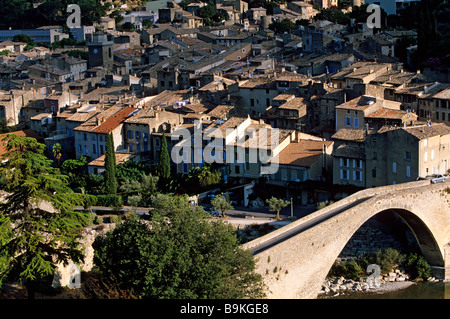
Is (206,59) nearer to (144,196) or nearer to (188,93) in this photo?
(188,93)

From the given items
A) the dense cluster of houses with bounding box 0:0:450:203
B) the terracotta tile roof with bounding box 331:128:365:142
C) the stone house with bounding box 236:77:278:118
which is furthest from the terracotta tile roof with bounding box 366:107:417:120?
the stone house with bounding box 236:77:278:118

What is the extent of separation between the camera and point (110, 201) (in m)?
33.0

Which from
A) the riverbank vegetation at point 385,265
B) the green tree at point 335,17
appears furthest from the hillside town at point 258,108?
the riverbank vegetation at point 385,265

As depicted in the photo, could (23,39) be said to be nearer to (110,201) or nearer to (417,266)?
(110,201)

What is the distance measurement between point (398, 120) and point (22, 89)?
992 inches

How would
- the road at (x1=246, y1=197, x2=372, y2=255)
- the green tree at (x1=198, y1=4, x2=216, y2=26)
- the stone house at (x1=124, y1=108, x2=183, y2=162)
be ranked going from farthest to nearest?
the green tree at (x1=198, y1=4, x2=216, y2=26) < the stone house at (x1=124, y1=108, x2=183, y2=162) < the road at (x1=246, y1=197, x2=372, y2=255)

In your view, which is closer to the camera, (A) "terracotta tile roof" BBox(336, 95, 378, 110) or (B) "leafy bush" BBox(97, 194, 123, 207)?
(B) "leafy bush" BBox(97, 194, 123, 207)

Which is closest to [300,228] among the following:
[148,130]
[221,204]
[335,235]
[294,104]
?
[335,235]

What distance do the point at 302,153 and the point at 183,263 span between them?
533 inches

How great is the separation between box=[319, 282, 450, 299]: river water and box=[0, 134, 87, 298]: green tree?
877 cm

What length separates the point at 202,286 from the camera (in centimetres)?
2038

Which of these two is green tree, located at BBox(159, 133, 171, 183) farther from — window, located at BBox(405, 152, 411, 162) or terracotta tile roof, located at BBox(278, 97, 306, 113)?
window, located at BBox(405, 152, 411, 162)

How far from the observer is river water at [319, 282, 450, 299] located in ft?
89.4

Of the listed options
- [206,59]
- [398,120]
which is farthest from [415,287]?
[206,59]
